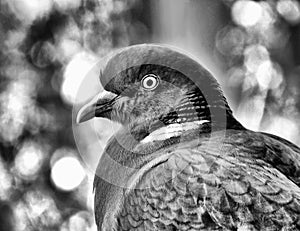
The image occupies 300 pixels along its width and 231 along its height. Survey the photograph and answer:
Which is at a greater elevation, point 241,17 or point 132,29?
point 241,17

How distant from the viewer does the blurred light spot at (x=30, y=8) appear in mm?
5148

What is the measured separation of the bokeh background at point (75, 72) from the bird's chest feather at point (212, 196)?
1.30 meters

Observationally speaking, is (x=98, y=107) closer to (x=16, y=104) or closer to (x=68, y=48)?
(x=68, y=48)

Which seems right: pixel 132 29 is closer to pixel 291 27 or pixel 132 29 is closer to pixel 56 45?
pixel 56 45

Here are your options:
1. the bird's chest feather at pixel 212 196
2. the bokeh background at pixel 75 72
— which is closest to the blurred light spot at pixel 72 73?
the bokeh background at pixel 75 72

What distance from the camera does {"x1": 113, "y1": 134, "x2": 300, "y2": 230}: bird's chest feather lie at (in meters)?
2.67

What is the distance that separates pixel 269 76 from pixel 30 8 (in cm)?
223

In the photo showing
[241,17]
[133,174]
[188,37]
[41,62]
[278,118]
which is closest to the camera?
[133,174]

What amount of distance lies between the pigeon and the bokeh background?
28.0 inches

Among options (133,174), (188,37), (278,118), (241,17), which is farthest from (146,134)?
(241,17)

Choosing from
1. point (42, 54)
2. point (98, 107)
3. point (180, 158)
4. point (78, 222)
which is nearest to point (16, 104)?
point (42, 54)

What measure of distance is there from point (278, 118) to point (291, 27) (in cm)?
77

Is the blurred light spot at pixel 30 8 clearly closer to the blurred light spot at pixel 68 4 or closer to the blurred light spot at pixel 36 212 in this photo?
the blurred light spot at pixel 68 4

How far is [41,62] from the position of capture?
16.9 feet
